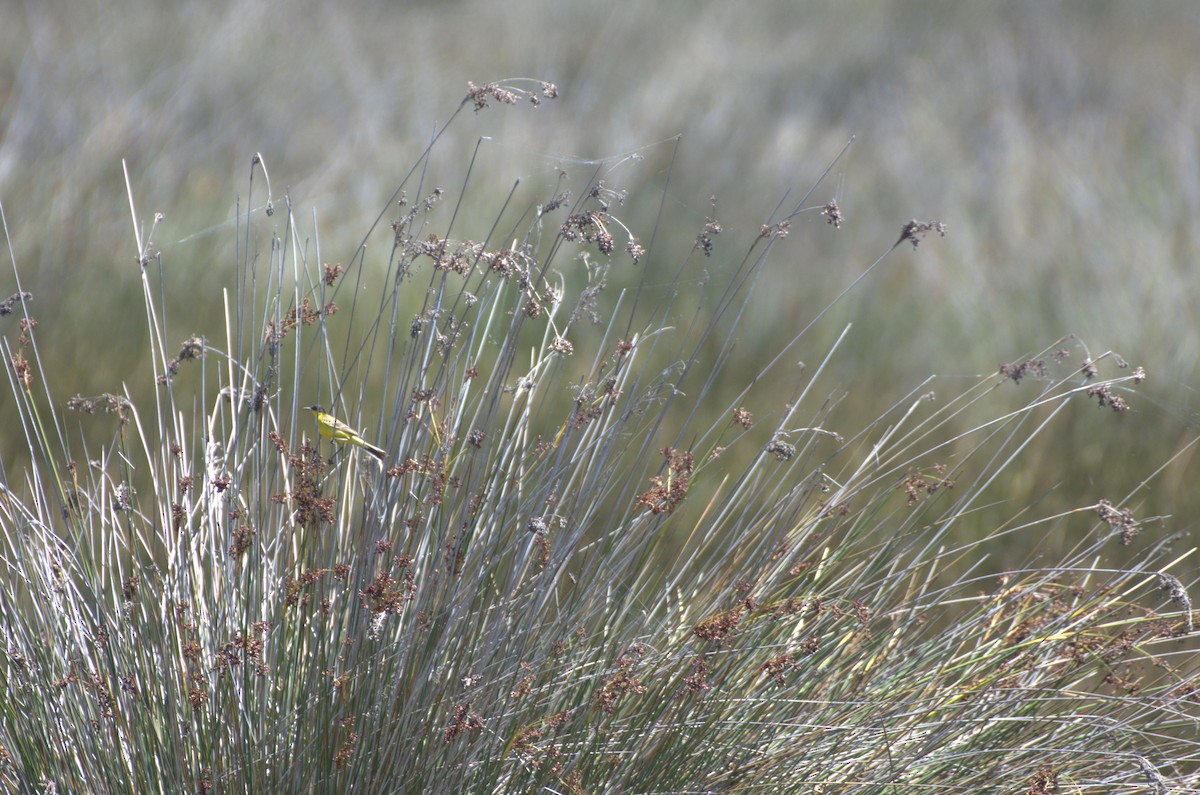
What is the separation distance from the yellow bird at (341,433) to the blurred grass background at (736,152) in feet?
4.28

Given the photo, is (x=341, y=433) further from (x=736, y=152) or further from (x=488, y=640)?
(x=736, y=152)

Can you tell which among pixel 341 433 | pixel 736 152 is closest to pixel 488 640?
pixel 341 433

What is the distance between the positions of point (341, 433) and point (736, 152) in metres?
3.16

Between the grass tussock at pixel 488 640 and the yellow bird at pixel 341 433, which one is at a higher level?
the yellow bird at pixel 341 433

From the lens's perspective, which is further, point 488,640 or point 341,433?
point 341,433

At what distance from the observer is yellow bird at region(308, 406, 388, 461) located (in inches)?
75.0

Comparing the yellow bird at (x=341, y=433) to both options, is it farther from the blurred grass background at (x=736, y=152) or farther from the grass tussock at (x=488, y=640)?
the blurred grass background at (x=736, y=152)

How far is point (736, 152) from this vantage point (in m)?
4.81

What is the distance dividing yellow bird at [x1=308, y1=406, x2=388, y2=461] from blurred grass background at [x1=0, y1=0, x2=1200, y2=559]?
1.30 meters

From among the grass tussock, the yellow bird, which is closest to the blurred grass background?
the grass tussock

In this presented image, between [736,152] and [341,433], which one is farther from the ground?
[341,433]

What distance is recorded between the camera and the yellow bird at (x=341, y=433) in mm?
1906

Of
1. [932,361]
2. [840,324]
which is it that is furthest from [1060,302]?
[840,324]

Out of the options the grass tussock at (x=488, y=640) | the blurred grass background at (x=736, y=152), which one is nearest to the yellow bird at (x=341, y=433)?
the grass tussock at (x=488, y=640)
